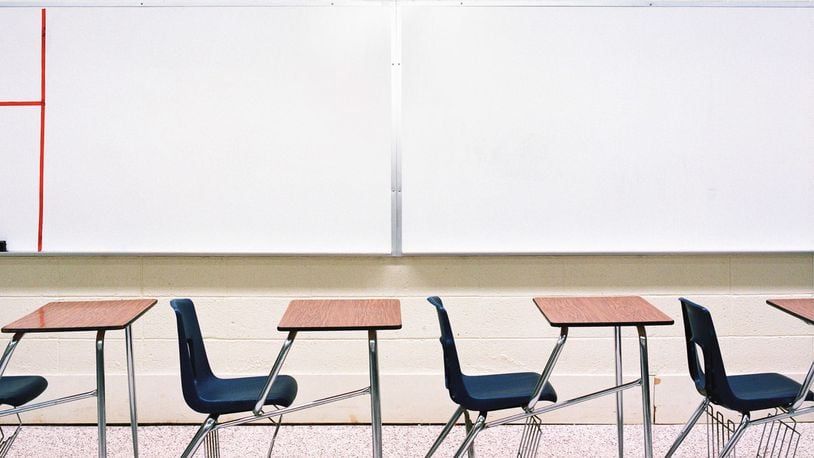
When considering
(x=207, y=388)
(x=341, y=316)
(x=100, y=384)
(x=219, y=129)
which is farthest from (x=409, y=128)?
Result: (x=100, y=384)

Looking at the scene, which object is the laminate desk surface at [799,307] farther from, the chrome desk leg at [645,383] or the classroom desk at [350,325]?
the classroom desk at [350,325]

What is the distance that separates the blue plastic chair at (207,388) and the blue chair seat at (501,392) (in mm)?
691

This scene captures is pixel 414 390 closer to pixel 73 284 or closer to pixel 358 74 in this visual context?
pixel 358 74

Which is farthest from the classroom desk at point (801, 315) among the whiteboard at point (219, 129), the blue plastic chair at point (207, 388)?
the blue plastic chair at point (207, 388)

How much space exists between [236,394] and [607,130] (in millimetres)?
2115

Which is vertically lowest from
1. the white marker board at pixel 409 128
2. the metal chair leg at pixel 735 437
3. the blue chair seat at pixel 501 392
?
the metal chair leg at pixel 735 437

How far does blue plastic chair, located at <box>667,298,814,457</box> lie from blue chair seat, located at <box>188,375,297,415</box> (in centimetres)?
149

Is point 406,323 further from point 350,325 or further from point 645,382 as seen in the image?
point 645,382

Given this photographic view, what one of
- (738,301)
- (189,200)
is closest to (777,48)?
(738,301)

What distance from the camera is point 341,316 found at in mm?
1995

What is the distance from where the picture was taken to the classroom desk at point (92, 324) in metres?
1.86

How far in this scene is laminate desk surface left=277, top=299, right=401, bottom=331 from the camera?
1854mm

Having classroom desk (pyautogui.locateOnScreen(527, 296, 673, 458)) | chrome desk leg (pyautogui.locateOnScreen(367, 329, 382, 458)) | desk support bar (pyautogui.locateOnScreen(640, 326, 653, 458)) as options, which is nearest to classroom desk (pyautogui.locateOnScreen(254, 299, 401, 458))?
chrome desk leg (pyautogui.locateOnScreen(367, 329, 382, 458))

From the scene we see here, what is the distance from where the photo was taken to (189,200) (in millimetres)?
2773
